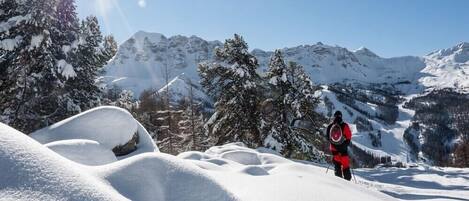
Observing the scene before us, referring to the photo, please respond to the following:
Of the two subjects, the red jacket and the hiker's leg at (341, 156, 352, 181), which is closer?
the red jacket

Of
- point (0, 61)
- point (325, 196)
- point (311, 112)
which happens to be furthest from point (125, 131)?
point (311, 112)

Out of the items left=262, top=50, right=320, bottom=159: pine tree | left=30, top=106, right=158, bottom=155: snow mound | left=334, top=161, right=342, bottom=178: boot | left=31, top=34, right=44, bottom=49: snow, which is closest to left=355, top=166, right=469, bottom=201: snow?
left=334, top=161, right=342, bottom=178: boot

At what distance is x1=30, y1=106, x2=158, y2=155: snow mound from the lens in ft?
30.8

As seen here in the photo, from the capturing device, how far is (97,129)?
379 inches

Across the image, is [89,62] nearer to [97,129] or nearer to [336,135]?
[97,129]

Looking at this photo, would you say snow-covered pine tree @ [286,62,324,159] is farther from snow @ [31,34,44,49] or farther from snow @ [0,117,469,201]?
snow @ [0,117,469,201]

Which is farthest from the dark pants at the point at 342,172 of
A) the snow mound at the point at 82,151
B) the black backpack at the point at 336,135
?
the snow mound at the point at 82,151

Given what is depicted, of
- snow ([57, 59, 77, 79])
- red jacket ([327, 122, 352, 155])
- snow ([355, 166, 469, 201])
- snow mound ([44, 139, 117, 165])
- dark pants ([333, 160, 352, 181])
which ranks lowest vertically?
snow ([355, 166, 469, 201])

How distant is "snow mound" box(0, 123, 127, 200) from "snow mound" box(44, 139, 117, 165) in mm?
3308

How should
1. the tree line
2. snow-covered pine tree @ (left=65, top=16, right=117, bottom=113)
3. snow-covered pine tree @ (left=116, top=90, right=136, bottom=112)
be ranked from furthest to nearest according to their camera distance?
the tree line, snow-covered pine tree @ (left=116, top=90, right=136, bottom=112), snow-covered pine tree @ (left=65, top=16, right=117, bottom=113)

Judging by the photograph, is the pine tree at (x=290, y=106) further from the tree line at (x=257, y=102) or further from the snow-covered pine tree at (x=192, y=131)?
the snow-covered pine tree at (x=192, y=131)

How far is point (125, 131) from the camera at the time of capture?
1009 centimetres

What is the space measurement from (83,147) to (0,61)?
14.0 metres

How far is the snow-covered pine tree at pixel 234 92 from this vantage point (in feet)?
84.7
